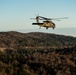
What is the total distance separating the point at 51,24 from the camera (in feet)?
236

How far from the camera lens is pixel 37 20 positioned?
71.2 metres

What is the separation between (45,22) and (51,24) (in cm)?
300

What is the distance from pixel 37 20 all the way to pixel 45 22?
2644 mm

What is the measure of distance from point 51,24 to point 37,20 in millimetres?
3846

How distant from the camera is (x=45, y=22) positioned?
69562 millimetres
